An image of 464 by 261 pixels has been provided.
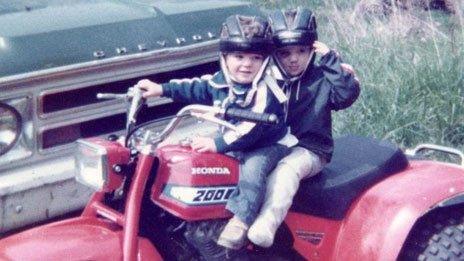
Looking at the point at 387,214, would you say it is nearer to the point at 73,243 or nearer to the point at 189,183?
the point at 189,183

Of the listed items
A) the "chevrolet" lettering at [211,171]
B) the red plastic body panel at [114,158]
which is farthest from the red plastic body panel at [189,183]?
the red plastic body panel at [114,158]

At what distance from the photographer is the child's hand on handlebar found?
2945 mm

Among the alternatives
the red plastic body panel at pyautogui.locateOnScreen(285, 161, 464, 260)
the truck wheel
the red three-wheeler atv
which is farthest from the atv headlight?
the truck wheel

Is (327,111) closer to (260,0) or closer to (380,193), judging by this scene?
(380,193)

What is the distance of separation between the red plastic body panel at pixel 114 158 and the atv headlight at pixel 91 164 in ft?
0.07

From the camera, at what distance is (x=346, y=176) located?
11.0 feet

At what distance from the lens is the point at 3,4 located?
3.91 m

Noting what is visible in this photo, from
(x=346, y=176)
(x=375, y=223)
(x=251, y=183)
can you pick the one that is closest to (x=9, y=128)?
(x=251, y=183)

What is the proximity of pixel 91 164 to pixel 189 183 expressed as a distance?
1.13ft

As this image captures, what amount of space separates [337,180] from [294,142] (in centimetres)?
23

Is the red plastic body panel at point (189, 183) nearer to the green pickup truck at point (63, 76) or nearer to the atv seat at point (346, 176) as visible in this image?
the atv seat at point (346, 176)

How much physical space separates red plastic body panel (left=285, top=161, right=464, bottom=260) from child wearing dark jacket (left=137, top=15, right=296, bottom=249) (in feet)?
1.00

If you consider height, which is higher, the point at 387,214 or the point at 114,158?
the point at 114,158

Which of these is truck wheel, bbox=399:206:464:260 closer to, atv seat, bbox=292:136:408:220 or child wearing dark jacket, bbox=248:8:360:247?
atv seat, bbox=292:136:408:220
